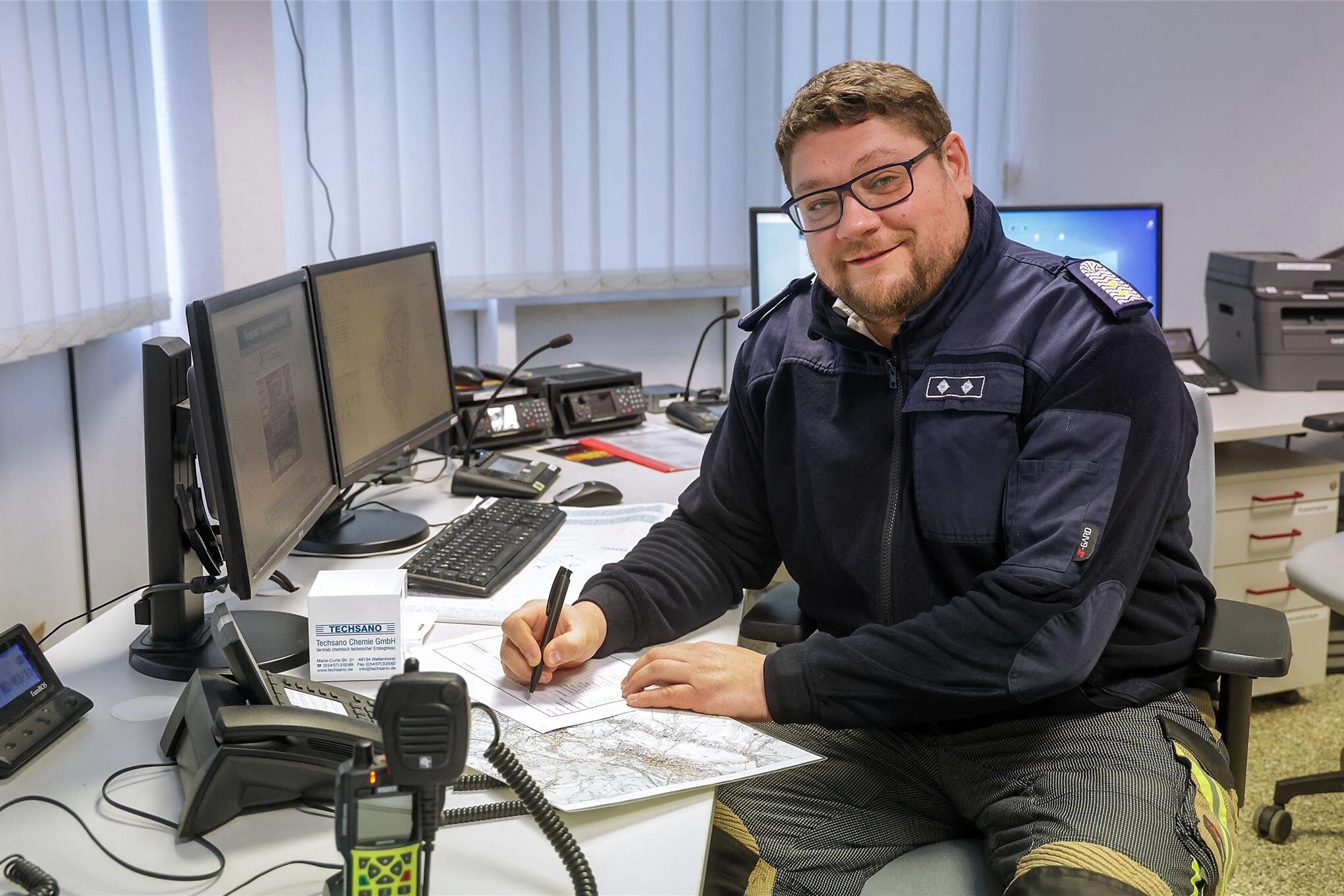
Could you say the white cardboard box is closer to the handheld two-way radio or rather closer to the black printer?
the handheld two-way radio

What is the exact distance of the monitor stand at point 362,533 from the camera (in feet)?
5.60

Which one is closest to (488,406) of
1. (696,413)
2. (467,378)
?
(467,378)

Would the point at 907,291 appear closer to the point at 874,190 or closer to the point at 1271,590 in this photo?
the point at 874,190

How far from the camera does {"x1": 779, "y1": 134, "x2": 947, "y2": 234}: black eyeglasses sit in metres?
1.42

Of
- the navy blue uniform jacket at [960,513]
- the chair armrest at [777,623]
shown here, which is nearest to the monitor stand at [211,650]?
the navy blue uniform jacket at [960,513]

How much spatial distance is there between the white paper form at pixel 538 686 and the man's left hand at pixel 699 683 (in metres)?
0.03

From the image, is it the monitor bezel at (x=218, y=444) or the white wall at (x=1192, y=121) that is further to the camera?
the white wall at (x=1192, y=121)

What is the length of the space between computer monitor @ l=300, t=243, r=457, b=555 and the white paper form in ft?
1.42

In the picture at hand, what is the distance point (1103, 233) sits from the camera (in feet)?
9.19

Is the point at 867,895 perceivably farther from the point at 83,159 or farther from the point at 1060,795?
the point at 83,159

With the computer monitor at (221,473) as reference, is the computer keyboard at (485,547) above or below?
below

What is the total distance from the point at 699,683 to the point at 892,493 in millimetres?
383

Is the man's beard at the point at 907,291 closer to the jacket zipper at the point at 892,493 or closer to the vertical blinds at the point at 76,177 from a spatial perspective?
the jacket zipper at the point at 892,493

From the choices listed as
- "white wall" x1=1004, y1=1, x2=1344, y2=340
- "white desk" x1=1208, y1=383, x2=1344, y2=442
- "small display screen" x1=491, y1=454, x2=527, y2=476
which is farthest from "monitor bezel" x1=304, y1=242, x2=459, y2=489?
"white wall" x1=1004, y1=1, x2=1344, y2=340
